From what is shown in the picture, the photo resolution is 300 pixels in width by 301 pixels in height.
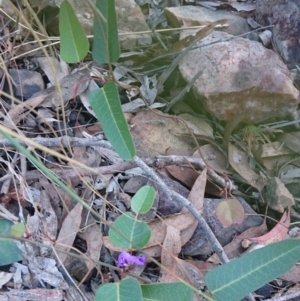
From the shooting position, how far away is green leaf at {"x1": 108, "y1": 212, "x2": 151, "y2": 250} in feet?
2.86

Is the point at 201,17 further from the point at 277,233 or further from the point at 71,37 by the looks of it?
the point at 277,233

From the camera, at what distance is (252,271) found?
857 millimetres

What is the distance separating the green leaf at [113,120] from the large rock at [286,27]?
0.68m

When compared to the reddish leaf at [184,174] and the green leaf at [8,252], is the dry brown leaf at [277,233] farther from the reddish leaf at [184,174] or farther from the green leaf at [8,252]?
the green leaf at [8,252]

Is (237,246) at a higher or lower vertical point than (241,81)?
lower

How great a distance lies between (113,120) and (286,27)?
764 mm

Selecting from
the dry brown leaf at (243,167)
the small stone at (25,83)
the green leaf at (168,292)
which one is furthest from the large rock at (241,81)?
the green leaf at (168,292)

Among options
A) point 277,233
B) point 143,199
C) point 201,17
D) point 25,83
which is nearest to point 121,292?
point 143,199

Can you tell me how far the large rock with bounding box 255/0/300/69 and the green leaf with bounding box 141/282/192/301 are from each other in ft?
2.69

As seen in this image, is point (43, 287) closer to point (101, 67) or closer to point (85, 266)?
point (85, 266)

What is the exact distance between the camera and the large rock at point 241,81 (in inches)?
47.3

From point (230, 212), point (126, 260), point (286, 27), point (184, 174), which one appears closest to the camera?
point (126, 260)

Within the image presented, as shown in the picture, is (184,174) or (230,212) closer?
(230,212)

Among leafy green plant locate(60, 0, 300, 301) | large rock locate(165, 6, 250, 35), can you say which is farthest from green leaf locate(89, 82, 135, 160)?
large rock locate(165, 6, 250, 35)
